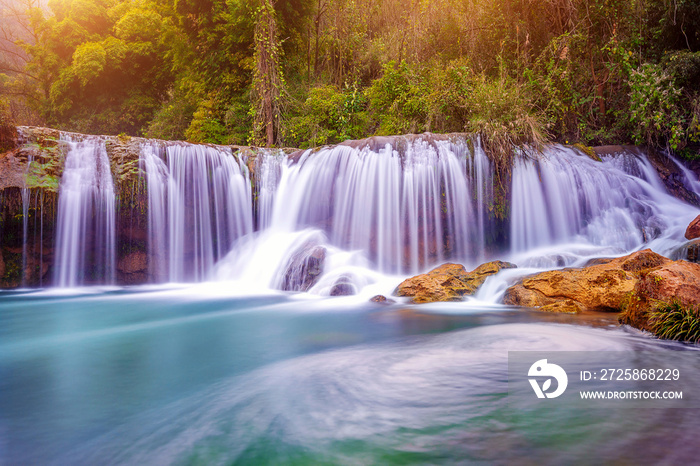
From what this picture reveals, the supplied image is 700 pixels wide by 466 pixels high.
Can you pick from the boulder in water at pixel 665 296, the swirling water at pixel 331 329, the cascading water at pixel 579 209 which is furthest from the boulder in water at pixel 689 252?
the boulder in water at pixel 665 296

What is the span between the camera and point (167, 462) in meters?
2.35

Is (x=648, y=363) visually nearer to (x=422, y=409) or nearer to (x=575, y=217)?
(x=422, y=409)

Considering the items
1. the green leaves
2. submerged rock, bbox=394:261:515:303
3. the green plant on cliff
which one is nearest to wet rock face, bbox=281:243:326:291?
submerged rock, bbox=394:261:515:303

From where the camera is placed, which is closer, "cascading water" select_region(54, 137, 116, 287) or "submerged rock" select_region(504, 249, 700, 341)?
"submerged rock" select_region(504, 249, 700, 341)

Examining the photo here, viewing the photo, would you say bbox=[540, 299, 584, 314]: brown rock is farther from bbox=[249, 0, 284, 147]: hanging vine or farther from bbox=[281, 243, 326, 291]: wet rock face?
bbox=[249, 0, 284, 147]: hanging vine

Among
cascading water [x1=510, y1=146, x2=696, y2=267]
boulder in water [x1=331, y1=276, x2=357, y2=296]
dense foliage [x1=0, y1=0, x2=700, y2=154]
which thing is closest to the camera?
boulder in water [x1=331, y1=276, x2=357, y2=296]

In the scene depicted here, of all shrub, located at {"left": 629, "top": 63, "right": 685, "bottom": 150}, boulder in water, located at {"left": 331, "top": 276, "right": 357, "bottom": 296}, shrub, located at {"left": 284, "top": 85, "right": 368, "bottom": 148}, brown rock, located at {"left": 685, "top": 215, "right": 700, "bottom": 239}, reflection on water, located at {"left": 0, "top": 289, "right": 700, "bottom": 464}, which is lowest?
reflection on water, located at {"left": 0, "top": 289, "right": 700, "bottom": 464}

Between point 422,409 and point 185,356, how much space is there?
9.20ft

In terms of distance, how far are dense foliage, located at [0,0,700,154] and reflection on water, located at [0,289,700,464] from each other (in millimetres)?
7084

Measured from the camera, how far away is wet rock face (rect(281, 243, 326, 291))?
9055 millimetres

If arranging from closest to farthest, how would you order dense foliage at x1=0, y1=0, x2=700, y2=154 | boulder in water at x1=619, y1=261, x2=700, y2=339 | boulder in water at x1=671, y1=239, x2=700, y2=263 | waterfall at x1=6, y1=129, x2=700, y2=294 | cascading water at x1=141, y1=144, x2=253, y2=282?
boulder in water at x1=619, y1=261, x2=700, y2=339
boulder in water at x1=671, y1=239, x2=700, y2=263
waterfall at x1=6, y1=129, x2=700, y2=294
cascading water at x1=141, y1=144, x2=253, y2=282
dense foliage at x1=0, y1=0, x2=700, y2=154

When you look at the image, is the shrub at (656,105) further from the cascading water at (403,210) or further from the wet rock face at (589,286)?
the wet rock face at (589,286)

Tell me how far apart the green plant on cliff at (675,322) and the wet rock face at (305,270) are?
6.02 m

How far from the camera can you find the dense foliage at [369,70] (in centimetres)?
1204
